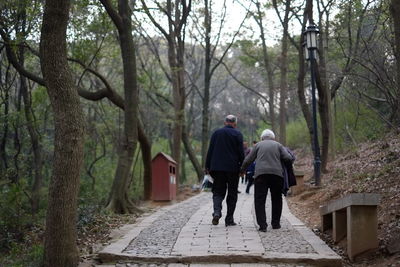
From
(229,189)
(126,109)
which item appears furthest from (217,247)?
(126,109)

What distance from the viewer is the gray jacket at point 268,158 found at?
8.40 metres

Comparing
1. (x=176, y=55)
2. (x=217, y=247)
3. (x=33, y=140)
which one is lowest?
(x=217, y=247)

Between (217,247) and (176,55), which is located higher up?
(176,55)

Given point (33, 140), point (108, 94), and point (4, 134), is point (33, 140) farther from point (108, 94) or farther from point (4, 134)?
point (108, 94)

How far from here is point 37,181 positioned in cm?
1978

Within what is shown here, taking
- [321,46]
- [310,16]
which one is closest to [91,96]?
[310,16]

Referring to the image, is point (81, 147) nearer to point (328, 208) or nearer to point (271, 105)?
point (328, 208)

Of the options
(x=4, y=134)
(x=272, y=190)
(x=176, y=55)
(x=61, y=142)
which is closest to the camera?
(x=61, y=142)

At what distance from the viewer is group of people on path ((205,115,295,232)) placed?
8.44m

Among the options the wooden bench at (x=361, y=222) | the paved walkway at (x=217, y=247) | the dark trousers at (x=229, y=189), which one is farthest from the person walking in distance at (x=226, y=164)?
the wooden bench at (x=361, y=222)

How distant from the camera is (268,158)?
846 centimetres

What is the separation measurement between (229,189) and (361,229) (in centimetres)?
279

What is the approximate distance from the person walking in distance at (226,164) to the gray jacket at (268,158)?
7.7 inches

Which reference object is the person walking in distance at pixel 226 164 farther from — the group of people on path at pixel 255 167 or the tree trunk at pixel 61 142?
the tree trunk at pixel 61 142
